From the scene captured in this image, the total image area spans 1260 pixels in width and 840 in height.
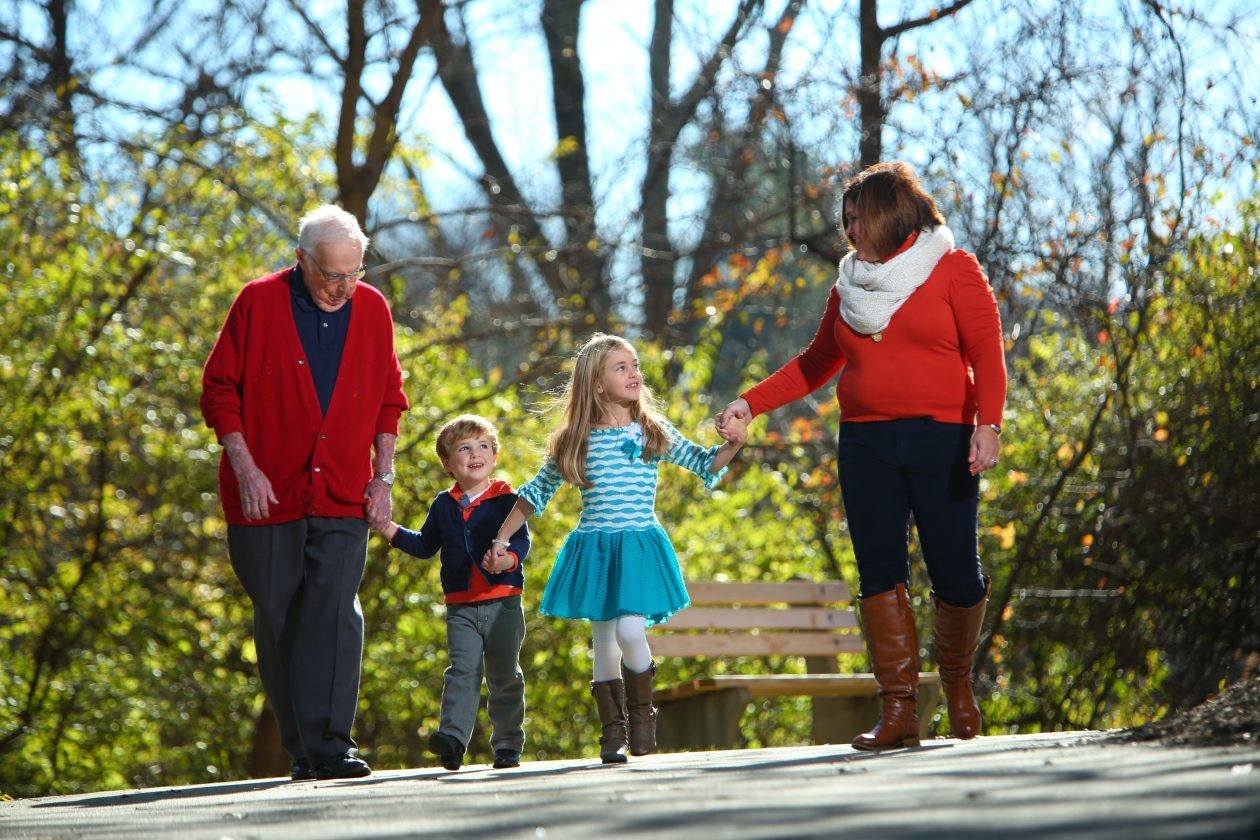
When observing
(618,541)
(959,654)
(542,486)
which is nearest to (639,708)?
(618,541)

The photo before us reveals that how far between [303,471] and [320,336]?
467 millimetres

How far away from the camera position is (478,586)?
6141 mm

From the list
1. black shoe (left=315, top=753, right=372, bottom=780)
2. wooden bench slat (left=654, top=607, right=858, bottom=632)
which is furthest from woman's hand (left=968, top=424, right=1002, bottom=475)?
wooden bench slat (left=654, top=607, right=858, bottom=632)

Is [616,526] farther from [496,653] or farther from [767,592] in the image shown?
[767,592]

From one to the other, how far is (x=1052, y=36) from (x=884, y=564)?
15.7 feet

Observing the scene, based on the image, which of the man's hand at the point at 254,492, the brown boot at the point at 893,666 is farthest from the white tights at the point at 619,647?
the man's hand at the point at 254,492

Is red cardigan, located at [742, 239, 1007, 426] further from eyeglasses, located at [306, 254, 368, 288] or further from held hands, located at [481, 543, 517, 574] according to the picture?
eyeglasses, located at [306, 254, 368, 288]

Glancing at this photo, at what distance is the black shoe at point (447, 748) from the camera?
5.77 m

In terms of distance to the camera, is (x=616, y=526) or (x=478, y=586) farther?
(x=478, y=586)

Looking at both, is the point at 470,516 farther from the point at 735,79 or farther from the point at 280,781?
the point at 735,79

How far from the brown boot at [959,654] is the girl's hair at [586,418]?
112 cm

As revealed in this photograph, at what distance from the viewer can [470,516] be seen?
6.18 meters

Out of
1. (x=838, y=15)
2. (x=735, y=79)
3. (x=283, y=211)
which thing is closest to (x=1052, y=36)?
(x=838, y=15)

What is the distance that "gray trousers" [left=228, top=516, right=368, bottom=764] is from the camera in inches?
210
